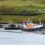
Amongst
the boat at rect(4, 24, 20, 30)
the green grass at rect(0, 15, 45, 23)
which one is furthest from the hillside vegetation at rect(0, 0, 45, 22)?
the boat at rect(4, 24, 20, 30)

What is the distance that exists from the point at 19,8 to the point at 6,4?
19 centimetres

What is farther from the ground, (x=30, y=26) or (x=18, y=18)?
(x=18, y=18)

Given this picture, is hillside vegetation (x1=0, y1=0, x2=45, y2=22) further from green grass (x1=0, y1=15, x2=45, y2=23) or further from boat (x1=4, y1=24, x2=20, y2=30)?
boat (x1=4, y1=24, x2=20, y2=30)
